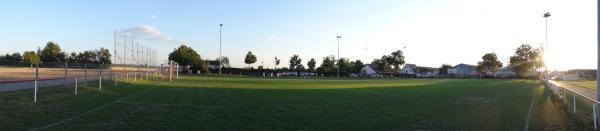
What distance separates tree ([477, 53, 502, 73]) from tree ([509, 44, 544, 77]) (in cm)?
2870

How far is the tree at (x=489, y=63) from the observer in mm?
130750

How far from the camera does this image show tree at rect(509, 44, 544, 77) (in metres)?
95.2

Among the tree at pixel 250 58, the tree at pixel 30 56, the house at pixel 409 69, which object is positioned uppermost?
the tree at pixel 250 58

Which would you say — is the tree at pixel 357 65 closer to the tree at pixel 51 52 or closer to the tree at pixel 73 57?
the tree at pixel 73 57

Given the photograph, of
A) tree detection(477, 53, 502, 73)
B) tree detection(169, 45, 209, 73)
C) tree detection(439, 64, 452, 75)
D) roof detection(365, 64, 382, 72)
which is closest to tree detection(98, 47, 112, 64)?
tree detection(169, 45, 209, 73)

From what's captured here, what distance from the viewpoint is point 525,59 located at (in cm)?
9850

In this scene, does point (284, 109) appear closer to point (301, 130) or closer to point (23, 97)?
point (301, 130)

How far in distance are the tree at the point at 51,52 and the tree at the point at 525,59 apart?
87.3m

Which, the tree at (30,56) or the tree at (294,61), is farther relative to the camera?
the tree at (294,61)

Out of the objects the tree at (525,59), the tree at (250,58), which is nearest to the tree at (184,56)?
the tree at (250,58)

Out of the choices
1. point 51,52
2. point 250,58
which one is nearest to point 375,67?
point 250,58

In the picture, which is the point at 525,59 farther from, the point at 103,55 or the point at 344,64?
the point at 103,55

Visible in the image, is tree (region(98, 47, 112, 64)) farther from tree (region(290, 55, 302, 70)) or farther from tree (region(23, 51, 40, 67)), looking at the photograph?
tree (region(290, 55, 302, 70))

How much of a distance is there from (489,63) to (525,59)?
111ft
